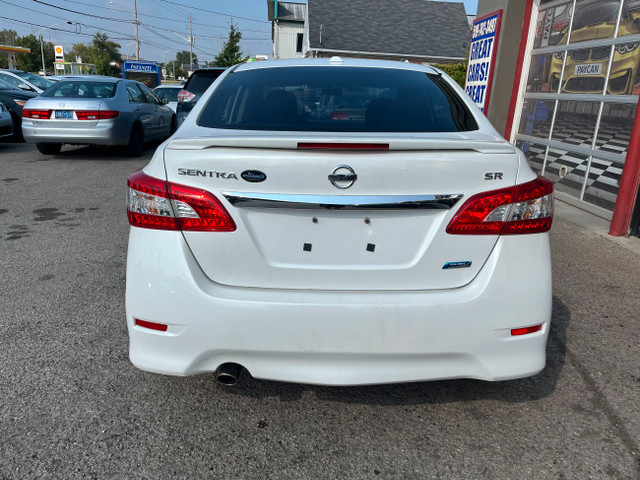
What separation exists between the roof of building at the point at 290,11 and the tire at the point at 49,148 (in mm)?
40545

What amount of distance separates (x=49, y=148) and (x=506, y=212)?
10.6 metres

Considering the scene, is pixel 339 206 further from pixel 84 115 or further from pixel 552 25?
pixel 84 115

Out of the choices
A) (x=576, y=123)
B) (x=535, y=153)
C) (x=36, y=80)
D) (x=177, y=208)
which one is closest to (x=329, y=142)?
(x=177, y=208)

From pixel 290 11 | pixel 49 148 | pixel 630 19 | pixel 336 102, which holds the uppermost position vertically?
pixel 290 11

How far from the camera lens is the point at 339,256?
6.88 feet

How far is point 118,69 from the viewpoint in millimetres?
85562

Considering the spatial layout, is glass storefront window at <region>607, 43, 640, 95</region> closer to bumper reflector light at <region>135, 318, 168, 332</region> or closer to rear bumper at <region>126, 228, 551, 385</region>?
rear bumper at <region>126, 228, 551, 385</region>

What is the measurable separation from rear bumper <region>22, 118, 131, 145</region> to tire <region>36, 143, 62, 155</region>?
703 mm

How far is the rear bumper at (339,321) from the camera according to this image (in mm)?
2084

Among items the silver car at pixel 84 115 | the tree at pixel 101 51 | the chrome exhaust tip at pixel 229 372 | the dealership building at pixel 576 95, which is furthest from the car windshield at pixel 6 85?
the tree at pixel 101 51

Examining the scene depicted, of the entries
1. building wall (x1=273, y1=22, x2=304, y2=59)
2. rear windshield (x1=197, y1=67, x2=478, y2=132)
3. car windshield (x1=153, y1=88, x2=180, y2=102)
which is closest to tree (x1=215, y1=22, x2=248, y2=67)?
building wall (x1=273, y1=22, x2=304, y2=59)

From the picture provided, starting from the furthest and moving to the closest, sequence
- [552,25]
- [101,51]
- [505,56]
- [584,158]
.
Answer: [101,51] → [505,56] → [552,25] → [584,158]

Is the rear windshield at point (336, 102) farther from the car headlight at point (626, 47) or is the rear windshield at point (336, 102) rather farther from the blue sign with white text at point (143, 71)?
the blue sign with white text at point (143, 71)

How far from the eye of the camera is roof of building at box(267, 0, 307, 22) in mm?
47625
